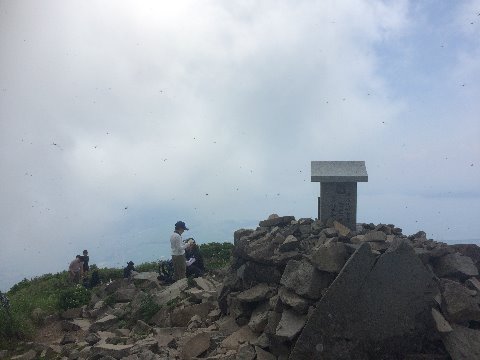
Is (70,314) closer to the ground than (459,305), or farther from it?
closer to the ground

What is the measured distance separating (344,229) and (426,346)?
404 centimetres

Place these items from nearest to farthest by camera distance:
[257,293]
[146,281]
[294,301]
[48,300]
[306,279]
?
[294,301] < [306,279] < [257,293] < [48,300] < [146,281]

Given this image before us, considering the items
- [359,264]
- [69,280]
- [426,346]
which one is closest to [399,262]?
[359,264]

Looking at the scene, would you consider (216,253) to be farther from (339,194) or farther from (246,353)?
(246,353)

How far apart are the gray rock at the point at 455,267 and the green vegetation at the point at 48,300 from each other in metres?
7.59

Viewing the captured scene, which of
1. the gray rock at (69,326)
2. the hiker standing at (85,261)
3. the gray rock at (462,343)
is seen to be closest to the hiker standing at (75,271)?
the hiker standing at (85,261)

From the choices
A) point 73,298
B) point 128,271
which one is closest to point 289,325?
point 73,298

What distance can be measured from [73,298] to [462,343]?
41.5 ft

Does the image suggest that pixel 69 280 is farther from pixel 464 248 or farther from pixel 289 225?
pixel 464 248

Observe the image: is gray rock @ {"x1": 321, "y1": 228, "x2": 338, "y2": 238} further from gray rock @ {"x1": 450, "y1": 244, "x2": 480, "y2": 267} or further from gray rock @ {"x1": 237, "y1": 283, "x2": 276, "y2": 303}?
gray rock @ {"x1": 450, "y1": 244, "x2": 480, "y2": 267}

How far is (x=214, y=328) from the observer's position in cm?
1026

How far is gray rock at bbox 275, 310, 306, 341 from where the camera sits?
790 centimetres

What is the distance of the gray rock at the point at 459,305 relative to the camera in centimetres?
791

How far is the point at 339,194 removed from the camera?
1260cm
